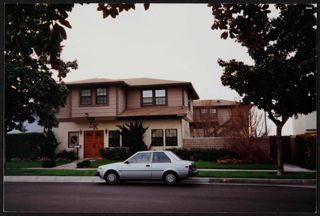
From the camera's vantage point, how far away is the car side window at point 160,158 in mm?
12462

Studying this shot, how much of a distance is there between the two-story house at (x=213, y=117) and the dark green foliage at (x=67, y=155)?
10.7 m

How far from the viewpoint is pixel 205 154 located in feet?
67.1

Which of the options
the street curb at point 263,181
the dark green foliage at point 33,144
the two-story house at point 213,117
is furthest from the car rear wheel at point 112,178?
the two-story house at point 213,117

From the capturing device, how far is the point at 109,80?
78.5ft

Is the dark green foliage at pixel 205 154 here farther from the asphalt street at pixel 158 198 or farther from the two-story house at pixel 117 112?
the asphalt street at pixel 158 198

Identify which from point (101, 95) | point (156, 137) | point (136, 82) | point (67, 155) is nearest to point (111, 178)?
point (156, 137)

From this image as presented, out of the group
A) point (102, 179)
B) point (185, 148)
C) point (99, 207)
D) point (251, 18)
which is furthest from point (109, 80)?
point (251, 18)

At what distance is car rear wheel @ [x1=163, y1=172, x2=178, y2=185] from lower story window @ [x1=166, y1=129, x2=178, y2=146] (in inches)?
416

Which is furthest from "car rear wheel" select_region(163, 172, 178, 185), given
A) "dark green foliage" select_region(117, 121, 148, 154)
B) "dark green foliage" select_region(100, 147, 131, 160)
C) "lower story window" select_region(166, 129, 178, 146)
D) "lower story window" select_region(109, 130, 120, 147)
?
"lower story window" select_region(109, 130, 120, 147)

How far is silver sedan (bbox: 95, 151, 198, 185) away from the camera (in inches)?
482

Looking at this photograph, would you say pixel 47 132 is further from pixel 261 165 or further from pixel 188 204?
pixel 188 204

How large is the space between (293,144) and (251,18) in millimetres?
12113

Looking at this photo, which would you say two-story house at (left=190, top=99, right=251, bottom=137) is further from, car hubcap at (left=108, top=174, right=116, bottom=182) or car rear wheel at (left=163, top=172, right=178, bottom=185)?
car hubcap at (left=108, top=174, right=116, bottom=182)

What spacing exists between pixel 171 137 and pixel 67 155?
7.26m
